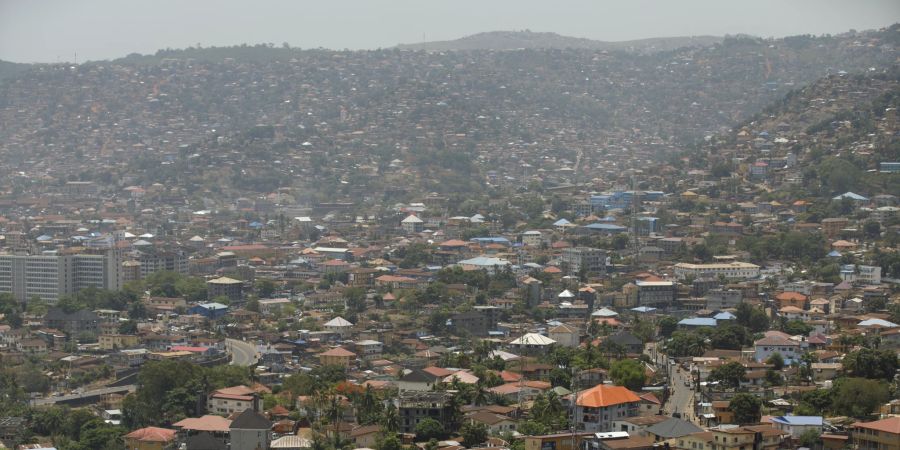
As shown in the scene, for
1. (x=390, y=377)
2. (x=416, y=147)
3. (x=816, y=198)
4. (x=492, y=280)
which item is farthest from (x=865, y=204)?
(x=416, y=147)

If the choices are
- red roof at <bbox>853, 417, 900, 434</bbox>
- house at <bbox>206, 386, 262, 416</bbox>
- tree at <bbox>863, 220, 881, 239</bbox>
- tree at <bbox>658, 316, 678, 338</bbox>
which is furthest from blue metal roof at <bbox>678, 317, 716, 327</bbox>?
tree at <bbox>863, 220, 881, 239</bbox>

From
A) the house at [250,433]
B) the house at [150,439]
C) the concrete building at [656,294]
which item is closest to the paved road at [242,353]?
the house at [150,439]

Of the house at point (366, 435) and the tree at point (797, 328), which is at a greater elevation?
the tree at point (797, 328)

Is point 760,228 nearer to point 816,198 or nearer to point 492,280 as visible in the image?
point 816,198

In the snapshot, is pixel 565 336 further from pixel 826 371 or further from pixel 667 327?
pixel 826 371

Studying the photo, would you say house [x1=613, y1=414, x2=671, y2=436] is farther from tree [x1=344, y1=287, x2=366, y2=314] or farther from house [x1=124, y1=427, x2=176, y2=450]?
tree [x1=344, y1=287, x2=366, y2=314]

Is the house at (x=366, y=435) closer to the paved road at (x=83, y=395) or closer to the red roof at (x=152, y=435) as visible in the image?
the red roof at (x=152, y=435)
